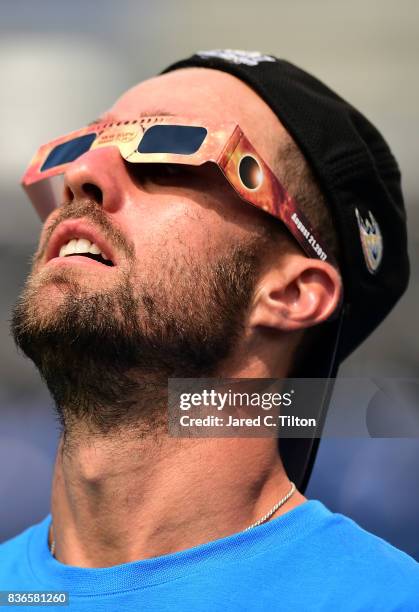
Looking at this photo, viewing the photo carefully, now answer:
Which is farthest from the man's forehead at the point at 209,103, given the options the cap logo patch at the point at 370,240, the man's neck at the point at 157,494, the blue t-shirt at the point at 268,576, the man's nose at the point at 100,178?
the blue t-shirt at the point at 268,576

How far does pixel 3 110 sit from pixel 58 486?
3.27 meters

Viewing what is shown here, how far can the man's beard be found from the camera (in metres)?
1.57

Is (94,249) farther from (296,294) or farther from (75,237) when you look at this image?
(296,294)

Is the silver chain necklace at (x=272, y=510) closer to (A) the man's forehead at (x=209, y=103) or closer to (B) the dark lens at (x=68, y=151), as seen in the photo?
(A) the man's forehead at (x=209, y=103)

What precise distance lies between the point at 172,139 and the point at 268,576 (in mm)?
997

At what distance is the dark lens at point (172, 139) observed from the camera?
1.69m

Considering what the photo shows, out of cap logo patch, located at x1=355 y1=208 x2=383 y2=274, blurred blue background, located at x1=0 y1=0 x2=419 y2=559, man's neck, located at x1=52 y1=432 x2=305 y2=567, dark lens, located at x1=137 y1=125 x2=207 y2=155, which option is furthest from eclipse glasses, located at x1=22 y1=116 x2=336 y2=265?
blurred blue background, located at x1=0 y1=0 x2=419 y2=559

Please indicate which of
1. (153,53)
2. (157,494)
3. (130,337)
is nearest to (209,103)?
(130,337)

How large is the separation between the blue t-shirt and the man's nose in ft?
2.62

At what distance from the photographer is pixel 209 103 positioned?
1830mm

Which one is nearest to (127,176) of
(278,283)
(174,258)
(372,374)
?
(174,258)

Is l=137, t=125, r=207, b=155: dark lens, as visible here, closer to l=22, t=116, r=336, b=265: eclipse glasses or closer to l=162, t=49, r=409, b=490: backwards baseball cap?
l=22, t=116, r=336, b=265: eclipse glasses

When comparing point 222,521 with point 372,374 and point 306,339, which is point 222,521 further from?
point 372,374

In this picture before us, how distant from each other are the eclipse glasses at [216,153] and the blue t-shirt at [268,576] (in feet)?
2.22
